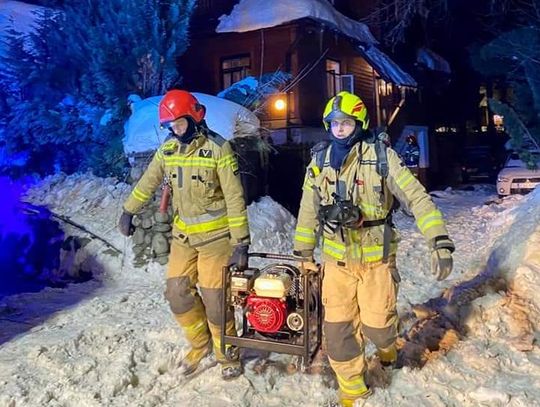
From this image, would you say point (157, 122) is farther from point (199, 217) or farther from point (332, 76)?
point (332, 76)

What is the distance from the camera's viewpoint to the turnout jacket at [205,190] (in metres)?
3.88

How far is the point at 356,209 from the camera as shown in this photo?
3.39m

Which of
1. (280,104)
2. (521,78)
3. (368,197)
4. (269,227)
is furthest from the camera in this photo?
(280,104)

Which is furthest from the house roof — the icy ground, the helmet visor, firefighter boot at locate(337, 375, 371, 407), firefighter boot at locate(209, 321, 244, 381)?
firefighter boot at locate(337, 375, 371, 407)

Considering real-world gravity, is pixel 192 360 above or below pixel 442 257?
below

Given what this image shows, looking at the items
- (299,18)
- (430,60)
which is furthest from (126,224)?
(430,60)

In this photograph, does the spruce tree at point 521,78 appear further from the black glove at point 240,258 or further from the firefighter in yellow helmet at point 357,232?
the black glove at point 240,258

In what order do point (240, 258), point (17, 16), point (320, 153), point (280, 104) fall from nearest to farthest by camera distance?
point (320, 153)
point (240, 258)
point (17, 16)
point (280, 104)

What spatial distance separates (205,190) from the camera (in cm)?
391

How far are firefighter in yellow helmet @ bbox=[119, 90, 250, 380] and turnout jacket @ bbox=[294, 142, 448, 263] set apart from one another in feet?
2.18

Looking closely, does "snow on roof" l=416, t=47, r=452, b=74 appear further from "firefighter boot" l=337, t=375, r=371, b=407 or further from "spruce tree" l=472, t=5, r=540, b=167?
"firefighter boot" l=337, t=375, r=371, b=407

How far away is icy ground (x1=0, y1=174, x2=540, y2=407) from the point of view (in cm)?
365

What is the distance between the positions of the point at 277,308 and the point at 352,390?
74 centimetres

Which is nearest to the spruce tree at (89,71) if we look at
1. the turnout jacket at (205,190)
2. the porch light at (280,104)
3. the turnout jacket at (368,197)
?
the porch light at (280,104)
